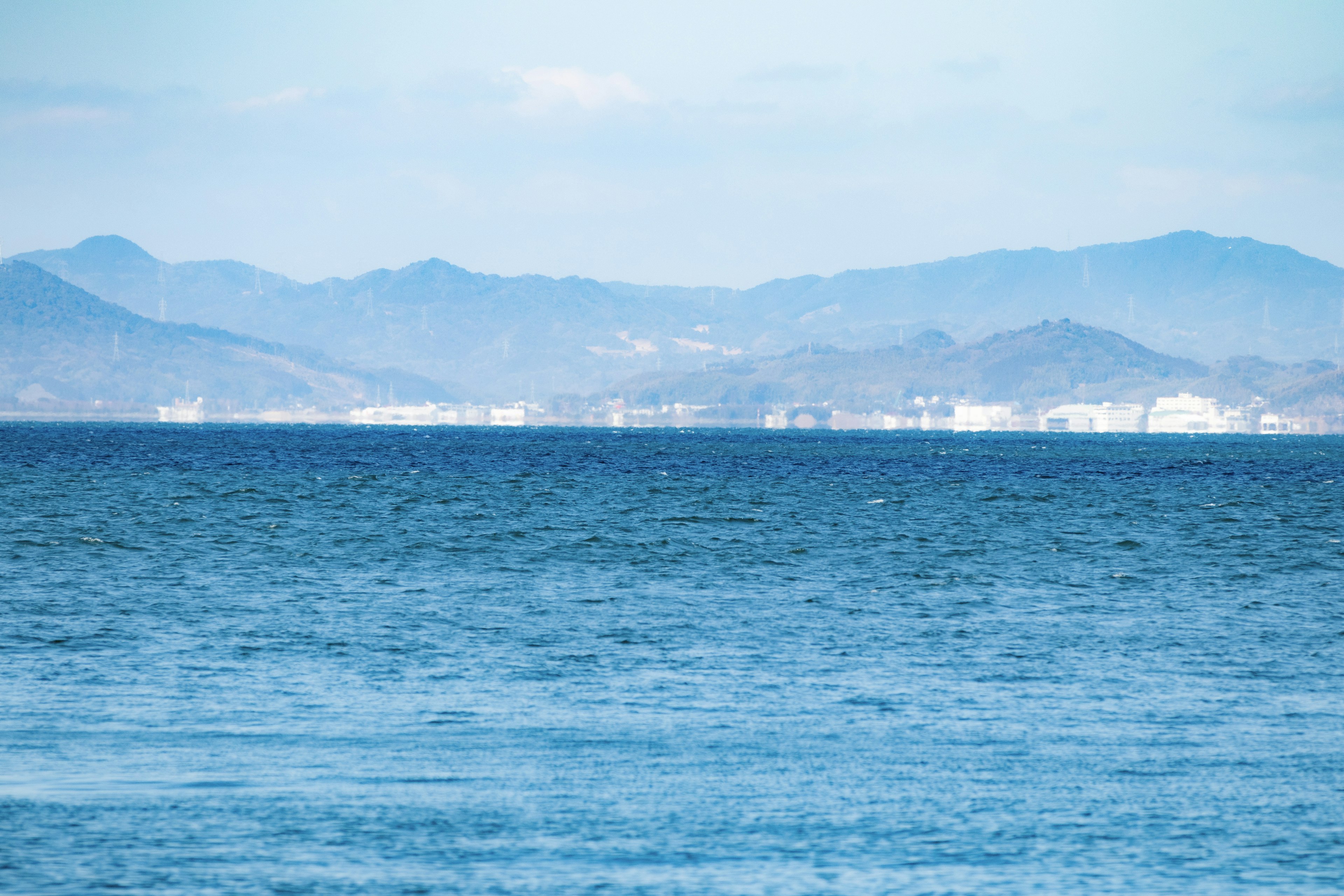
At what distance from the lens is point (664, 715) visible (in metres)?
23.8

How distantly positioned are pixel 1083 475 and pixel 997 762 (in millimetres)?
115513

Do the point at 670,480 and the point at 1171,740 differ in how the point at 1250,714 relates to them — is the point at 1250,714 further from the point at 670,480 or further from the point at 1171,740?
the point at 670,480

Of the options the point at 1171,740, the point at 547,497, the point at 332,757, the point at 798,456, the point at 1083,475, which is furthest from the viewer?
the point at 798,456

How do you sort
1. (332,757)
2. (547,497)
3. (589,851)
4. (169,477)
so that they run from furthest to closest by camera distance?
(169,477), (547,497), (332,757), (589,851)

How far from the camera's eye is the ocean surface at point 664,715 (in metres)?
15.9

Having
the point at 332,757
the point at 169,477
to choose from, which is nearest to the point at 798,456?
the point at 169,477

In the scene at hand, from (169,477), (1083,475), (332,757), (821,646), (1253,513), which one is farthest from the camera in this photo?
(1083,475)

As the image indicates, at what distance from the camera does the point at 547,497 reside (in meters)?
88.4

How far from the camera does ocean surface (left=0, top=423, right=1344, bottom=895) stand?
1588 centimetres

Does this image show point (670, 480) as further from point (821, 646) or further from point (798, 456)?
point (821, 646)

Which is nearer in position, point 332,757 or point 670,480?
point 332,757

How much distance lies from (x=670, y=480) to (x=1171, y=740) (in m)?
90.9

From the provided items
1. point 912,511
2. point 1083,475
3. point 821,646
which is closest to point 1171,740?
point 821,646

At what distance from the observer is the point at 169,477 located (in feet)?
347
